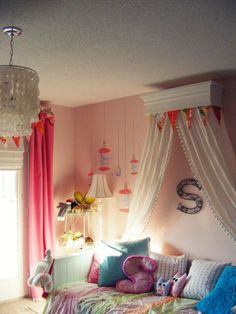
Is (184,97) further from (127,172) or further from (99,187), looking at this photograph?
(99,187)

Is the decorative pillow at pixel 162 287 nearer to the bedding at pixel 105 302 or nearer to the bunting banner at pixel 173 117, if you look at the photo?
the bedding at pixel 105 302

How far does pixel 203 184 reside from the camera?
3848 mm

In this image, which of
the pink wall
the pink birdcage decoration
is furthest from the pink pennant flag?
the pink birdcage decoration

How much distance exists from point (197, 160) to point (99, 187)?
1498 millimetres

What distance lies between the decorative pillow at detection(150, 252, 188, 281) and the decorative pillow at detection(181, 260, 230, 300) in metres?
0.20

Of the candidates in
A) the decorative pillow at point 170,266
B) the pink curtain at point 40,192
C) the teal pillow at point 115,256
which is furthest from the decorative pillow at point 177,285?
the pink curtain at point 40,192

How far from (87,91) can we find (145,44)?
1.77m

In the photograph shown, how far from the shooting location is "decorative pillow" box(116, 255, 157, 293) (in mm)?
3888

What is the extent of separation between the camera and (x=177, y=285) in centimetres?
373

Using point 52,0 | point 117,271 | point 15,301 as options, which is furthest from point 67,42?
point 15,301

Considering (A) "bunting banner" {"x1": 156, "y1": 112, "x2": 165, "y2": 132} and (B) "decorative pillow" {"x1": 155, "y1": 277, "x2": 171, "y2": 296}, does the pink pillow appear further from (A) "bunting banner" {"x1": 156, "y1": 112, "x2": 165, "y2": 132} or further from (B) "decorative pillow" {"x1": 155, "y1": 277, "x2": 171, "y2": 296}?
(A) "bunting banner" {"x1": 156, "y1": 112, "x2": 165, "y2": 132}

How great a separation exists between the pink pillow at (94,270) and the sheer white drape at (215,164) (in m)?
1.42

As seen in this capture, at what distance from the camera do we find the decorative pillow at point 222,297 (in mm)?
3184

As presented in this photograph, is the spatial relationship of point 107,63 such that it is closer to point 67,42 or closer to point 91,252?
point 67,42
